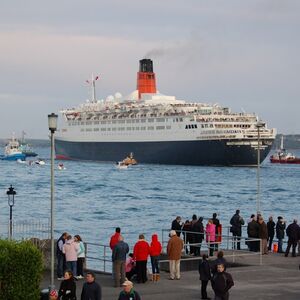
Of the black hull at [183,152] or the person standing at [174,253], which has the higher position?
the black hull at [183,152]

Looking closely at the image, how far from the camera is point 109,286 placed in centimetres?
2016

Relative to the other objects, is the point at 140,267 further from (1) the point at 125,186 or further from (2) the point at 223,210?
(1) the point at 125,186

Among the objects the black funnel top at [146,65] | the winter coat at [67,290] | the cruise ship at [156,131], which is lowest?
the winter coat at [67,290]

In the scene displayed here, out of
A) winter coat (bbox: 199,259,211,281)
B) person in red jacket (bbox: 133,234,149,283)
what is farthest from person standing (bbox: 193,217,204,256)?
winter coat (bbox: 199,259,211,281)

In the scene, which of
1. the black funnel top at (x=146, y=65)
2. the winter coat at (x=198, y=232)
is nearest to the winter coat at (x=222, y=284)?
the winter coat at (x=198, y=232)

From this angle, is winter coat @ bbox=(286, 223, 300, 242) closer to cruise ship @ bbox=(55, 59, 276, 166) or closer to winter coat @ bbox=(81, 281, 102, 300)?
winter coat @ bbox=(81, 281, 102, 300)

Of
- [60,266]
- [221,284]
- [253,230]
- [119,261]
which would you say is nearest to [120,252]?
[119,261]

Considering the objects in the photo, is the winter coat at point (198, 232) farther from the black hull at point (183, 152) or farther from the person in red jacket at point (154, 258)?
the black hull at point (183, 152)

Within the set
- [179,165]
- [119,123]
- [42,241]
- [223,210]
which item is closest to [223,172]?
[179,165]

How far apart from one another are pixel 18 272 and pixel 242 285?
5806mm

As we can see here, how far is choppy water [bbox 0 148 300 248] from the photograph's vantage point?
2005 inches

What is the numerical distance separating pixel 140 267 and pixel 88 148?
118705 mm

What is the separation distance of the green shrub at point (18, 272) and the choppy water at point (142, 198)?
2404cm

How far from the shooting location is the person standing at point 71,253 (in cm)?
2056
